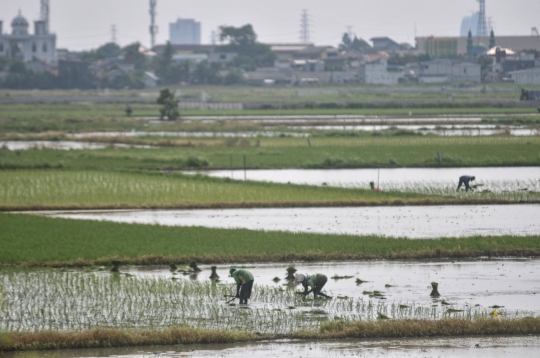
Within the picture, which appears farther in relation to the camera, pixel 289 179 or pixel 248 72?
pixel 248 72

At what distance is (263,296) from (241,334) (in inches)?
77.4

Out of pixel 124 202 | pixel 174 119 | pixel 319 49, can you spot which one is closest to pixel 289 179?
pixel 124 202

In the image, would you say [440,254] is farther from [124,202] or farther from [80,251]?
[124,202]

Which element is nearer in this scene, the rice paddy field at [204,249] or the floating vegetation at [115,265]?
the rice paddy field at [204,249]

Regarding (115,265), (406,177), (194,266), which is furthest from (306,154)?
(115,265)

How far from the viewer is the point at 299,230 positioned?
18094mm

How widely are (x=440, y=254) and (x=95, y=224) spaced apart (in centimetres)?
783

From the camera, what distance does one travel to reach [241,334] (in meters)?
11.0

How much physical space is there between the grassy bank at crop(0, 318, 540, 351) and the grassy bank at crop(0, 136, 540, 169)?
18752 millimetres

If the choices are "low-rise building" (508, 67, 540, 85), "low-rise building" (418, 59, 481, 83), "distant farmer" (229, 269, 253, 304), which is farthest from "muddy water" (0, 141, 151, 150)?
"low-rise building" (418, 59, 481, 83)

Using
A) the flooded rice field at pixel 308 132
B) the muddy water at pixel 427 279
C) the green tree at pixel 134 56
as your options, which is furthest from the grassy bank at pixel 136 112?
the green tree at pixel 134 56

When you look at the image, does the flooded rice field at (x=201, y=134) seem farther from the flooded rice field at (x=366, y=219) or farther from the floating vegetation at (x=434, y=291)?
the floating vegetation at (x=434, y=291)

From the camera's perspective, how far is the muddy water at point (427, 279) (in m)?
12.8

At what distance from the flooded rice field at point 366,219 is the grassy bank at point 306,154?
346 inches
